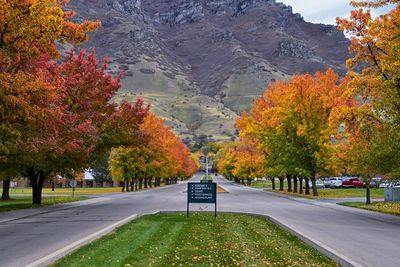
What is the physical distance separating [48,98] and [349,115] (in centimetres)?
1274

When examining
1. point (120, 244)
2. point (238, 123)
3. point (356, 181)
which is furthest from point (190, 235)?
point (356, 181)

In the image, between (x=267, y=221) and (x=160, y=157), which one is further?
(x=160, y=157)

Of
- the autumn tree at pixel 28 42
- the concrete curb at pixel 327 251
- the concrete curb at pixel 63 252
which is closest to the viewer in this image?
the concrete curb at pixel 63 252

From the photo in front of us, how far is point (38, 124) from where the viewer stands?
1748 centimetres

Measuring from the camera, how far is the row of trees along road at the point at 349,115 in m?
19.7

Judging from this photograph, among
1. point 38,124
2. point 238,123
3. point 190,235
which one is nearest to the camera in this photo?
point 190,235

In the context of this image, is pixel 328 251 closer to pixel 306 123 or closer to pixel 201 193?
pixel 201 193

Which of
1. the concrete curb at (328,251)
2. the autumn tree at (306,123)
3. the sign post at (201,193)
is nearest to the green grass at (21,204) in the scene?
the sign post at (201,193)

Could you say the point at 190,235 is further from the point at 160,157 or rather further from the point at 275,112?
the point at 160,157

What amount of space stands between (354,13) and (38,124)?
14.6m

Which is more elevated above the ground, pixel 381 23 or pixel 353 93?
pixel 381 23

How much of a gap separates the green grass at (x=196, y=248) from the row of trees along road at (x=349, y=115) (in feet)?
22.9

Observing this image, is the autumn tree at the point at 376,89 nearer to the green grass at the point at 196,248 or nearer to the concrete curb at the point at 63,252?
the green grass at the point at 196,248

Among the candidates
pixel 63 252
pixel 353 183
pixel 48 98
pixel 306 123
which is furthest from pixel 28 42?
pixel 353 183
